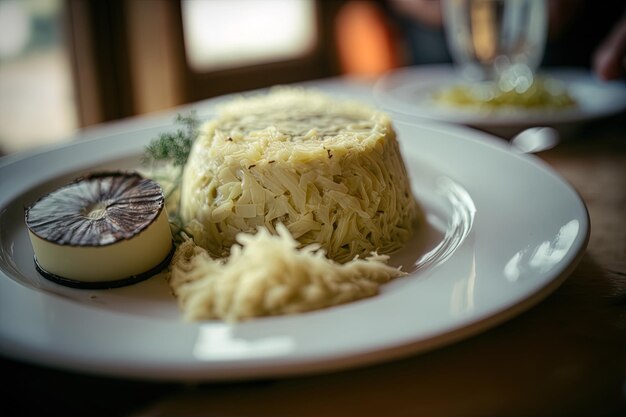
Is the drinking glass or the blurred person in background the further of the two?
the blurred person in background

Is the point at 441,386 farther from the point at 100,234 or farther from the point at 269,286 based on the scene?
the point at 100,234

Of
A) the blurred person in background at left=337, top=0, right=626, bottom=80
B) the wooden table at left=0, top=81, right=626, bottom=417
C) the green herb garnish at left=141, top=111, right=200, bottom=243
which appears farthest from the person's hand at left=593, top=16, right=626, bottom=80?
the green herb garnish at left=141, top=111, right=200, bottom=243

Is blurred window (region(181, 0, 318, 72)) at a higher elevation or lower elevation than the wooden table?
higher

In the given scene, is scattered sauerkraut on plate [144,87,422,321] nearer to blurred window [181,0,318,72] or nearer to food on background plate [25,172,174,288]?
food on background plate [25,172,174,288]

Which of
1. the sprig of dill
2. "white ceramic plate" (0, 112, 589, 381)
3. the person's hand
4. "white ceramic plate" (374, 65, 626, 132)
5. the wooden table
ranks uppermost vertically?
the person's hand

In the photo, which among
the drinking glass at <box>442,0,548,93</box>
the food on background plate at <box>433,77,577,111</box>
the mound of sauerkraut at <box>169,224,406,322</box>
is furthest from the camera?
the drinking glass at <box>442,0,548,93</box>

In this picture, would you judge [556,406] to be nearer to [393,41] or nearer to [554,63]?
[554,63]

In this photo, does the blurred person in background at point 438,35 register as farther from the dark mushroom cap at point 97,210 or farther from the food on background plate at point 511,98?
the dark mushroom cap at point 97,210

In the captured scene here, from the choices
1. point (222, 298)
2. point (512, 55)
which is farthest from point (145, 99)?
point (222, 298)
